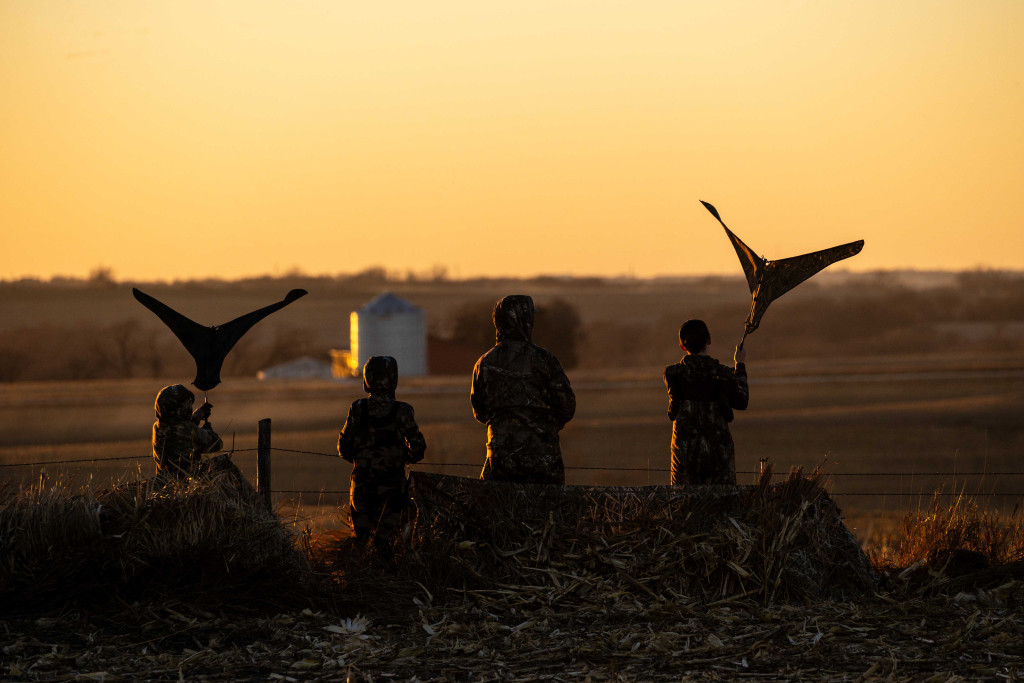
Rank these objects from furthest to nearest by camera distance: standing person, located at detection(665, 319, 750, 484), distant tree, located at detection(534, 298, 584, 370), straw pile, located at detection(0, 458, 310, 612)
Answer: distant tree, located at detection(534, 298, 584, 370) < standing person, located at detection(665, 319, 750, 484) < straw pile, located at detection(0, 458, 310, 612)

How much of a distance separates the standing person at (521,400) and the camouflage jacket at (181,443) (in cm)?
194

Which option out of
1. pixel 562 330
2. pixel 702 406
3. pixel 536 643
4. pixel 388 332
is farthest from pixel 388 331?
pixel 536 643

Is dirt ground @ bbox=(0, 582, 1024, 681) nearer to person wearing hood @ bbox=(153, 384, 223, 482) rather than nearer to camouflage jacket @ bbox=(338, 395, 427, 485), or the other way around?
camouflage jacket @ bbox=(338, 395, 427, 485)

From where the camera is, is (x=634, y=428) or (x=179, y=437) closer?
(x=179, y=437)

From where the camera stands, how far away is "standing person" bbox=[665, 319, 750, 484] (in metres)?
7.75

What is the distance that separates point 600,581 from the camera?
7.41 metres

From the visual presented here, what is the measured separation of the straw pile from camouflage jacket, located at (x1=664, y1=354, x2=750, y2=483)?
2741mm

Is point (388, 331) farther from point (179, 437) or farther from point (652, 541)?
point (652, 541)

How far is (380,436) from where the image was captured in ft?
25.7

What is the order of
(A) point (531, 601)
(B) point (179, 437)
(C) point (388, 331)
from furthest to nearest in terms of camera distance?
(C) point (388, 331) < (B) point (179, 437) < (A) point (531, 601)

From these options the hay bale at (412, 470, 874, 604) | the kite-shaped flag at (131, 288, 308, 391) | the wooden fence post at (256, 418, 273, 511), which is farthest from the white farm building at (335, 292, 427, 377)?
the hay bale at (412, 470, 874, 604)

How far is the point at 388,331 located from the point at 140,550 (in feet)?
143

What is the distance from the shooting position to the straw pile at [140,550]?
23.1 ft

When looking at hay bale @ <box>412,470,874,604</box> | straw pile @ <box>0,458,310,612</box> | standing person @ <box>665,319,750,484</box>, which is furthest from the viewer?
standing person @ <box>665,319,750,484</box>
